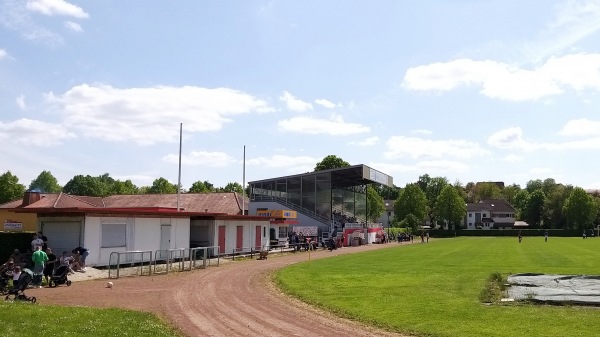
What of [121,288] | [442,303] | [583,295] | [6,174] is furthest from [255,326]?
[6,174]

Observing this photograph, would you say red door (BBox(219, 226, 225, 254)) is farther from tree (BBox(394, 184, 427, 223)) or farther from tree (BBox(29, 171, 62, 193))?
tree (BBox(29, 171, 62, 193))

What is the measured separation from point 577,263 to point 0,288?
3202 cm

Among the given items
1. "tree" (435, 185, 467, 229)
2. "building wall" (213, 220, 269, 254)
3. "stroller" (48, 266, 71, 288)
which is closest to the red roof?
"building wall" (213, 220, 269, 254)

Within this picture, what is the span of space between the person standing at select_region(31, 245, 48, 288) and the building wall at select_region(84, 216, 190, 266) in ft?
21.5

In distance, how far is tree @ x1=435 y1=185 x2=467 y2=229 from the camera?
124125 mm

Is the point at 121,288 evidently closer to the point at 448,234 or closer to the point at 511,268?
the point at 511,268

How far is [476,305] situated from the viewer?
17.9 meters


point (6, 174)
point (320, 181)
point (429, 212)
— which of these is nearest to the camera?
point (320, 181)

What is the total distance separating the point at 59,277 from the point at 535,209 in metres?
136

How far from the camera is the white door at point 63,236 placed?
28.8m

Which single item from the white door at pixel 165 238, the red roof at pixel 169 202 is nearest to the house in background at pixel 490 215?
the red roof at pixel 169 202

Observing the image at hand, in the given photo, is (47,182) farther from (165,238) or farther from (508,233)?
(165,238)

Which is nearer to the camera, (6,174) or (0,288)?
(0,288)

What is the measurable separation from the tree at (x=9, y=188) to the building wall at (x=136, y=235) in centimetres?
7291
